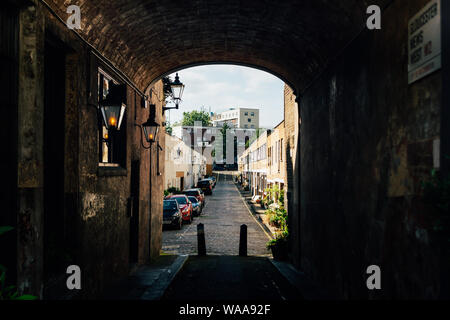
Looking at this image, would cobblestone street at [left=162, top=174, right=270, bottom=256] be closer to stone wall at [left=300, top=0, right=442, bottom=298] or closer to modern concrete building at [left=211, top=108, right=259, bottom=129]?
stone wall at [left=300, top=0, right=442, bottom=298]

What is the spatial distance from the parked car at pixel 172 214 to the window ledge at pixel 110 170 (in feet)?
36.5

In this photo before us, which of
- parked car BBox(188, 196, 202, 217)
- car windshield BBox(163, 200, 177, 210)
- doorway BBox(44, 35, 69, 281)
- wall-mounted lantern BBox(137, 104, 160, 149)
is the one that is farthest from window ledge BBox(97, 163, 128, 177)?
parked car BBox(188, 196, 202, 217)

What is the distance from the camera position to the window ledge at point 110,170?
21.2 feet

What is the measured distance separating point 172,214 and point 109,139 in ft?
38.8

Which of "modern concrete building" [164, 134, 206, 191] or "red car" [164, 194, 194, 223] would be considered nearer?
"red car" [164, 194, 194, 223]

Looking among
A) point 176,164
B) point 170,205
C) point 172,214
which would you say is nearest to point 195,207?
point 170,205

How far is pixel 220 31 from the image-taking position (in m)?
7.88

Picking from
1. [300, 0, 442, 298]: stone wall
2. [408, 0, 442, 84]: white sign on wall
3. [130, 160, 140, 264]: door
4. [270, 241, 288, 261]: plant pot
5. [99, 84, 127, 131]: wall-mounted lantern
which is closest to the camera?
[408, 0, 442, 84]: white sign on wall

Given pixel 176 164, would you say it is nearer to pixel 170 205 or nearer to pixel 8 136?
pixel 170 205

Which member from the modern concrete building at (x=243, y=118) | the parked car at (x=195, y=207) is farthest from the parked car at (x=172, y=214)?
the modern concrete building at (x=243, y=118)

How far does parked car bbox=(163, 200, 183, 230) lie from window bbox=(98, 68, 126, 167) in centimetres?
1117

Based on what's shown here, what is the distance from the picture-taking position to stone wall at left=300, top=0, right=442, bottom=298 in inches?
142

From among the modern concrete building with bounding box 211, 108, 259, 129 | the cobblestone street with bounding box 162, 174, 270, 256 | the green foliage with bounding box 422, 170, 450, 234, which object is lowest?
the cobblestone street with bounding box 162, 174, 270, 256

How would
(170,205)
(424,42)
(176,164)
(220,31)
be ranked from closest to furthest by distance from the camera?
(424,42) < (220,31) < (170,205) < (176,164)
